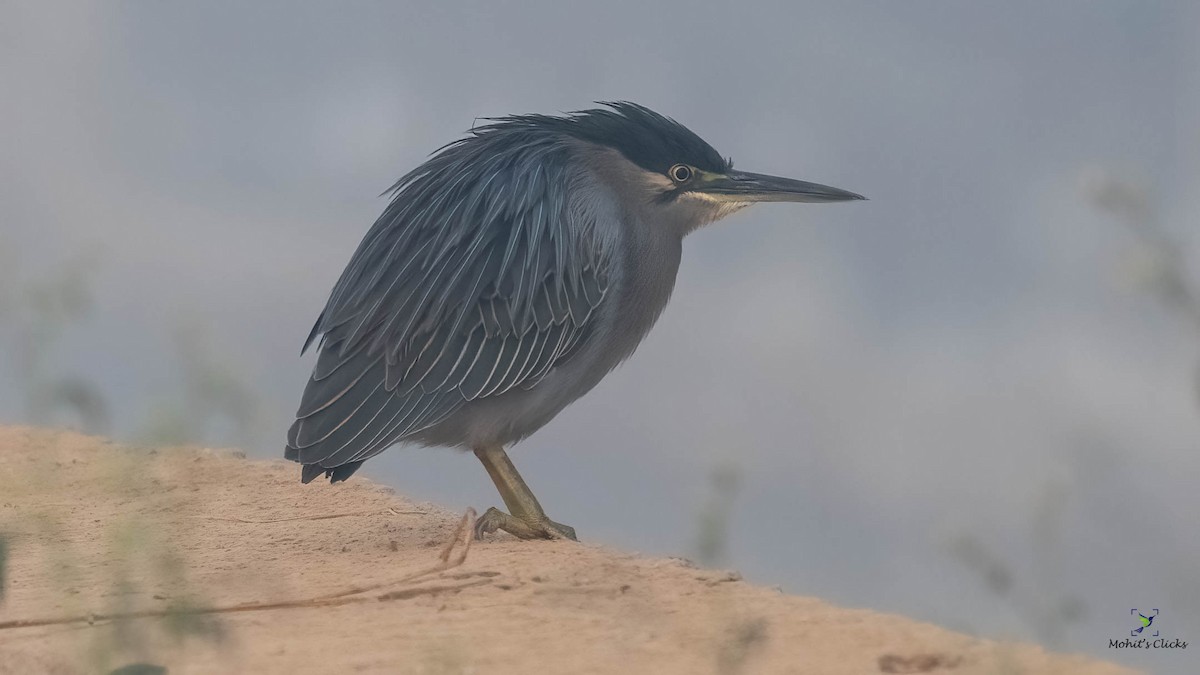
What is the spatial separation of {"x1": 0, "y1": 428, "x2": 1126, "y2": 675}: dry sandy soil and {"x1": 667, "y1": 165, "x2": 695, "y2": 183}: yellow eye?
1.95 m

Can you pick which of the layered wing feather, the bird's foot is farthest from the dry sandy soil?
the layered wing feather

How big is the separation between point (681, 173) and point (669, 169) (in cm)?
8

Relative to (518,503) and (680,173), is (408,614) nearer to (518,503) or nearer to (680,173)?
(518,503)

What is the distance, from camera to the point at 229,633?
15.2 feet

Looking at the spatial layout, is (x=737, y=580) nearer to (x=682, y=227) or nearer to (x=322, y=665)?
(x=322, y=665)

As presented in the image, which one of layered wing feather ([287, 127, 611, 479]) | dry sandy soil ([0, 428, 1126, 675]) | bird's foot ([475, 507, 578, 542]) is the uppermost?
layered wing feather ([287, 127, 611, 479])

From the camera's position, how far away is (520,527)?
639 cm

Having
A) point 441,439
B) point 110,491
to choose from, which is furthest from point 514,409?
point 110,491

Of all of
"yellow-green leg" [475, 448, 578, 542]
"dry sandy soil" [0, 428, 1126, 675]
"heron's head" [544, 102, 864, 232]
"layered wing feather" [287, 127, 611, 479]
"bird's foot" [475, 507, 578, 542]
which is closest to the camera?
"dry sandy soil" [0, 428, 1126, 675]

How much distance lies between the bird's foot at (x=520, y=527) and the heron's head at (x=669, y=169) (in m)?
1.60

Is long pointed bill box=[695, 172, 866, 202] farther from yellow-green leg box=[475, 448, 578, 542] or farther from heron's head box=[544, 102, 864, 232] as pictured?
yellow-green leg box=[475, 448, 578, 542]

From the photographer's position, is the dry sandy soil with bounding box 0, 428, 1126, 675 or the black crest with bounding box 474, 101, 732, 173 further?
Answer: the black crest with bounding box 474, 101, 732, 173

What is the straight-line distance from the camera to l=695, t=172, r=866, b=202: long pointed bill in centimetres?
708

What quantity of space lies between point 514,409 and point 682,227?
1435 millimetres
